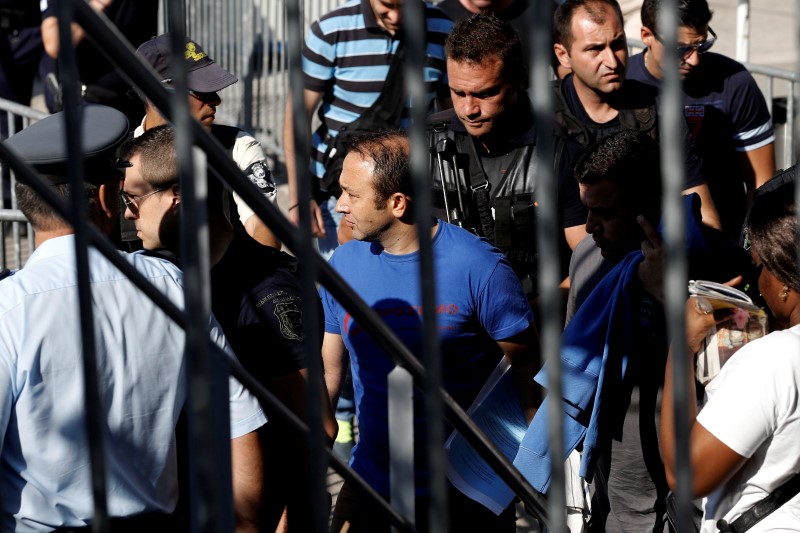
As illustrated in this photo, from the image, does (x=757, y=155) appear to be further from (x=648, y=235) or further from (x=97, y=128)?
(x=97, y=128)

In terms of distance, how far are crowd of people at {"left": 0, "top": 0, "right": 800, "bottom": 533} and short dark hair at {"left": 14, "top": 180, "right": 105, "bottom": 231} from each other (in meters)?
0.01

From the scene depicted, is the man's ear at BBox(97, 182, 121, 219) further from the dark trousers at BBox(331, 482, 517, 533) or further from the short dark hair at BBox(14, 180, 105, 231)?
the dark trousers at BBox(331, 482, 517, 533)

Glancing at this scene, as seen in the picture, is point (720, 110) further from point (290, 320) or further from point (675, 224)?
point (675, 224)

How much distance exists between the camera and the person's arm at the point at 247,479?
8.85 feet

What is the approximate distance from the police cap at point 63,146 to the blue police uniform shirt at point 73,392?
0.24 metres

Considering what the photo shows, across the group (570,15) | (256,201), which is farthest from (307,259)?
(570,15)

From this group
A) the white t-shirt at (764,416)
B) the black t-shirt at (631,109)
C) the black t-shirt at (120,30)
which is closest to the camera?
the white t-shirt at (764,416)

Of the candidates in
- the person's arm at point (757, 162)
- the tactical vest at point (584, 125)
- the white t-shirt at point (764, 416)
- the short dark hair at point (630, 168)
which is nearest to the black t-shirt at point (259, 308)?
the short dark hair at point (630, 168)

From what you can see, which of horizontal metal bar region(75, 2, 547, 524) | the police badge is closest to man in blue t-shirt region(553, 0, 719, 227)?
the police badge

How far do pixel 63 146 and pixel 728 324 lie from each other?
1.71m

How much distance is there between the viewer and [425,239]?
4.46 feet

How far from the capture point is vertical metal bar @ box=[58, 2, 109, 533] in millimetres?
1385

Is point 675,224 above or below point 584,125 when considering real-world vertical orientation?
above

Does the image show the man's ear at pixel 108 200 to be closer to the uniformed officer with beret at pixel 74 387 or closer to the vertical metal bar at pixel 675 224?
the uniformed officer with beret at pixel 74 387
